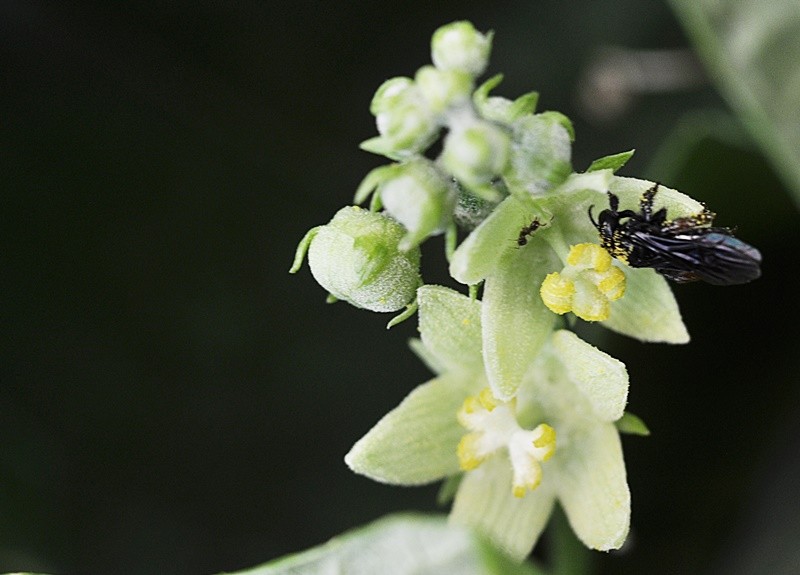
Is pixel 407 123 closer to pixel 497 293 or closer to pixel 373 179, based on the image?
pixel 373 179

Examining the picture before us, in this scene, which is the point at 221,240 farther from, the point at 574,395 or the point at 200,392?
the point at 574,395

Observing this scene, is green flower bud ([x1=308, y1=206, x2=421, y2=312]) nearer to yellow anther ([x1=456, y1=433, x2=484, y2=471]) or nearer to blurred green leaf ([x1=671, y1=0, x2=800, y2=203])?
yellow anther ([x1=456, y1=433, x2=484, y2=471])

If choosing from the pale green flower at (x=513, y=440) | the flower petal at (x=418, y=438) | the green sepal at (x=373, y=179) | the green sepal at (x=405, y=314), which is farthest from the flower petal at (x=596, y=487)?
the green sepal at (x=373, y=179)

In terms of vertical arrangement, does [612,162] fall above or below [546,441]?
above

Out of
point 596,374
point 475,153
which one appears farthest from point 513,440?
point 475,153

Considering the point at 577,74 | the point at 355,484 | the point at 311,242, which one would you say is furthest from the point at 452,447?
the point at 577,74
